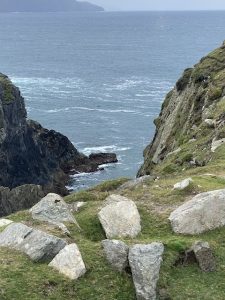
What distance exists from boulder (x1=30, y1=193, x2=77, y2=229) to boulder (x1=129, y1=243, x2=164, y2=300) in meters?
4.49

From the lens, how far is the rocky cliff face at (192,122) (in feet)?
124

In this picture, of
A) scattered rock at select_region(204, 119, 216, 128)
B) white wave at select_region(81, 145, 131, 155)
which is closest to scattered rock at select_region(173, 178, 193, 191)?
scattered rock at select_region(204, 119, 216, 128)

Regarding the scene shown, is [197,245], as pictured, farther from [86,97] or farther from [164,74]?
[164,74]

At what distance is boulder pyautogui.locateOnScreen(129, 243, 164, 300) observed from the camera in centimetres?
1638

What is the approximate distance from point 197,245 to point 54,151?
312 feet

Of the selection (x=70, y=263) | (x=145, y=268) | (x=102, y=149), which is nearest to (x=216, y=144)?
(x=145, y=268)

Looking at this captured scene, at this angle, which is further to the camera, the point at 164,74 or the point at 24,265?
the point at 164,74

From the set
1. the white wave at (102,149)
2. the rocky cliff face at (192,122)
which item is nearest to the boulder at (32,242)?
the rocky cliff face at (192,122)

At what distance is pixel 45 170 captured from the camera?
349 feet

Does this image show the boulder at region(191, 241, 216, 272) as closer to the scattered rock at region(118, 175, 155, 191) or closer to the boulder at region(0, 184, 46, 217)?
the scattered rock at region(118, 175, 155, 191)

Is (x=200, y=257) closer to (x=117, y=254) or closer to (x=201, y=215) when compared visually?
(x=201, y=215)

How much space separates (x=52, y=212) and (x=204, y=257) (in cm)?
671

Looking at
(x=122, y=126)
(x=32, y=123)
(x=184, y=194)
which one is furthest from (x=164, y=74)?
(x=184, y=194)

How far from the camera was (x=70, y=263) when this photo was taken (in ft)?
56.6
